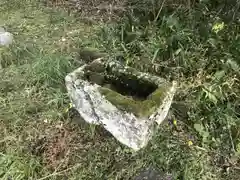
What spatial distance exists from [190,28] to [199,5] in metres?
0.42

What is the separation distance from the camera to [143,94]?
263 cm

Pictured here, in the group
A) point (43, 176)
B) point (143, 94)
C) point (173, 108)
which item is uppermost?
point (143, 94)

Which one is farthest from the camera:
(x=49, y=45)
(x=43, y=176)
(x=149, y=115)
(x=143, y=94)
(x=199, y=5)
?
(x=49, y=45)

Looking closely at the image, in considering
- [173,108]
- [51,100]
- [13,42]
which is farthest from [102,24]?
[173,108]

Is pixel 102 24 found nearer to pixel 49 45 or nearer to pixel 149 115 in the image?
pixel 49 45

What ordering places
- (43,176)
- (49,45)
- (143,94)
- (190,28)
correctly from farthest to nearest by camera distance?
(49,45)
(190,28)
(143,94)
(43,176)

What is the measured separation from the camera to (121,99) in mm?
2342

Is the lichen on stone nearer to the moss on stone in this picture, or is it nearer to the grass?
the moss on stone

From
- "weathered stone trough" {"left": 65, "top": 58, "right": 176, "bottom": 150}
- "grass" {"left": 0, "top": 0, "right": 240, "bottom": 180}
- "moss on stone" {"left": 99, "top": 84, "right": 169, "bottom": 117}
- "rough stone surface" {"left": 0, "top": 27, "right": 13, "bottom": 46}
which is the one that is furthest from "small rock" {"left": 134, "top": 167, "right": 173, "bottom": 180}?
"rough stone surface" {"left": 0, "top": 27, "right": 13, "bottom": 46}

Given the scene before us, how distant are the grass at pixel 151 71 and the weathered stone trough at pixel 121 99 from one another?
16cm

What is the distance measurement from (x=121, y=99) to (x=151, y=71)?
861 mm

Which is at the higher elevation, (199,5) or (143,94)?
(199,5)

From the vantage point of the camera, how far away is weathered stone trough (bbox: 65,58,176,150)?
7.55 feet

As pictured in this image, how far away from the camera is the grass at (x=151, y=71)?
2479mm
